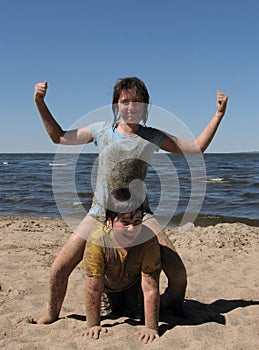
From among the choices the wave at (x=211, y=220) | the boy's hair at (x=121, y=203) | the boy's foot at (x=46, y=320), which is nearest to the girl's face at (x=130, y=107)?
the boy's hair at (x=121, y=203)

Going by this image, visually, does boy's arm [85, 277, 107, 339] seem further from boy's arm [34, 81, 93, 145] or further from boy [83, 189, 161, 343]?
boy's arm [34, 81, 93, 145]

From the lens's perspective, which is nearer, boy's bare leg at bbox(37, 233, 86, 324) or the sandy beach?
the sandy beach

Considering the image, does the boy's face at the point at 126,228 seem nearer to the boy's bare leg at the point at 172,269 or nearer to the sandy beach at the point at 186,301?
the boy's bare leg at the point at 172,269

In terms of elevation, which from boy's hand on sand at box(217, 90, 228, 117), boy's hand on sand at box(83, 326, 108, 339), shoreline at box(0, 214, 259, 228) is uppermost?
boy's hand on sand at box(217, 90, 228, 117)

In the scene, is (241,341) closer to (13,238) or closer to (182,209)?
(13,238)

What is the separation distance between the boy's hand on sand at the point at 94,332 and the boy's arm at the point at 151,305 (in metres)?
0.32

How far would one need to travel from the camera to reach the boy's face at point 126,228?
330cm

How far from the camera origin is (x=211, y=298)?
15.2 ft

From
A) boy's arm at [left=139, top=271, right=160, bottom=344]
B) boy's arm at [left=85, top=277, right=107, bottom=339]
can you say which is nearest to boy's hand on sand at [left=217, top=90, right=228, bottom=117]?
boy's arm at [left=139, top=271, right=160, bottom=344]

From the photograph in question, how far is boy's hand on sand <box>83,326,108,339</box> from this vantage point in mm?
3350

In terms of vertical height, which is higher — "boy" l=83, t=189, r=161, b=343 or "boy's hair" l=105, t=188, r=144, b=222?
"boy's hair" l=105, t=188, r=144, b=222

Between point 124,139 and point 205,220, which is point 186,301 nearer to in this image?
point 124,139

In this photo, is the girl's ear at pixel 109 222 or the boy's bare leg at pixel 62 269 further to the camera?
the boy's bare leg at pixel 62 269

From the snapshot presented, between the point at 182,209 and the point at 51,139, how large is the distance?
30.3 ft
